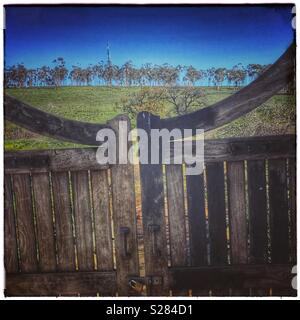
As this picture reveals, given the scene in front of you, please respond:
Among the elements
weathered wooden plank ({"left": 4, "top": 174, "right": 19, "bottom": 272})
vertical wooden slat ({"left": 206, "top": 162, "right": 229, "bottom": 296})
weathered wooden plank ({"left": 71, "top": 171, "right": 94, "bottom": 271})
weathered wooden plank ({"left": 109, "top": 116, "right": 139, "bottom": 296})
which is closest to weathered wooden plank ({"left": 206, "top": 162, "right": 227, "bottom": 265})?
vertical wooden slat ({"left": 206, "top": 162, "right": 229, "bottom": 296})

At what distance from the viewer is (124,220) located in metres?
2.55

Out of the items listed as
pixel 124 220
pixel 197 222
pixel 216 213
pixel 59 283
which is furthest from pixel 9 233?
pixel 216 213

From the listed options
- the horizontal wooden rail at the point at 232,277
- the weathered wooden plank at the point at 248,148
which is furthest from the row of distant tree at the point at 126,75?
the horizontal wooden rail at the point at 232,277

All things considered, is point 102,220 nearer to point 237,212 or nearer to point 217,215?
point 217,215

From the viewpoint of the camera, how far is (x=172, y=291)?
2600 mm

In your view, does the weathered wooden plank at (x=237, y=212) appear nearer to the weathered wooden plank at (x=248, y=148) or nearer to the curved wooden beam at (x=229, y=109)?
the weathered wooden plank at (x=248, y=148)

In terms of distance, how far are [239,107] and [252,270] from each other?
3.99 ft

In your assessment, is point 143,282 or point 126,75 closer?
point 126,75

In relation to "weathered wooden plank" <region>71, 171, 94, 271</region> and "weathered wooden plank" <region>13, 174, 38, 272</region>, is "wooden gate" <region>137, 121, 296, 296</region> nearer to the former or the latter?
"weathered wooden plank" <region>71, 171, 94, 271</region>

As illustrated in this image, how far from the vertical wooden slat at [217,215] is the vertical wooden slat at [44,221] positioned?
1.18 metres

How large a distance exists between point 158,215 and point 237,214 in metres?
0.58

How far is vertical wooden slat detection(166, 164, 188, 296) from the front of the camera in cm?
251

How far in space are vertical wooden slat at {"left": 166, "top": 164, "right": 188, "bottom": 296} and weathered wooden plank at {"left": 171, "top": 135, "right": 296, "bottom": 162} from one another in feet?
0.53

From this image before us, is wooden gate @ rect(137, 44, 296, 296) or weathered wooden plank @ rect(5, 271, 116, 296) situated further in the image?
weathered wooden plank @ rect(5, 271, 116, 296)
